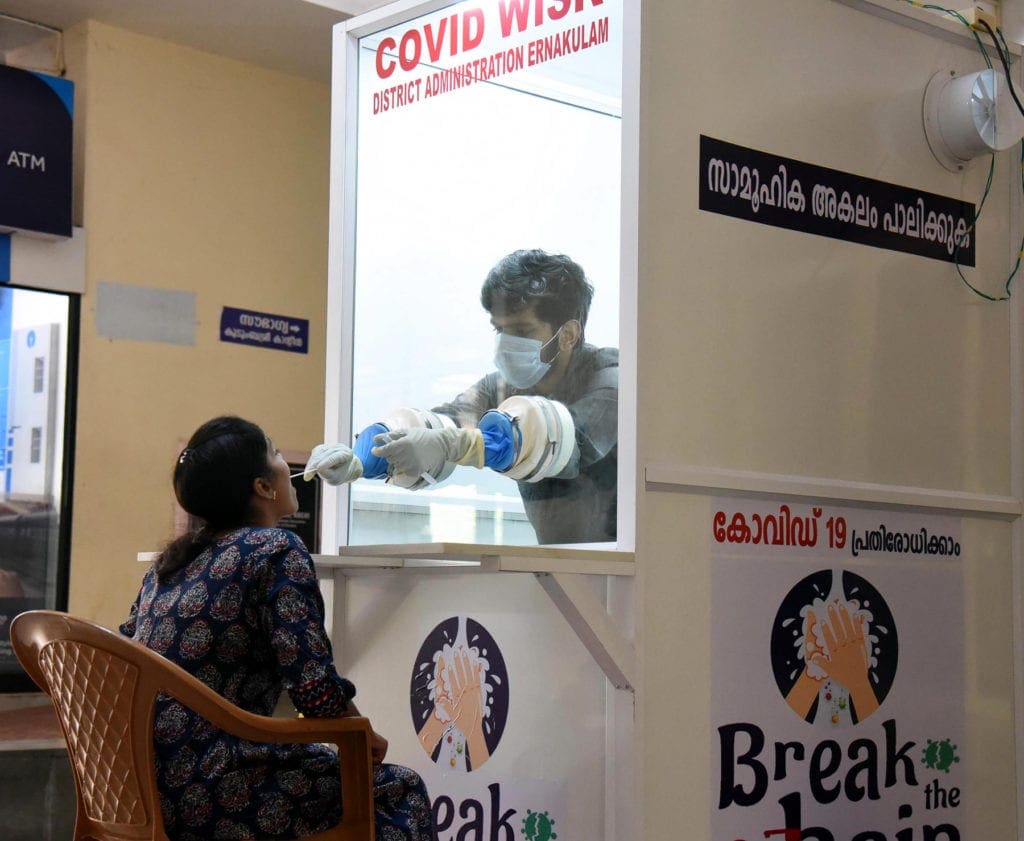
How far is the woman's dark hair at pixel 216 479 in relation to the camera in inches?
95.2

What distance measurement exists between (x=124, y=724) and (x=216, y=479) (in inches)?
20.4

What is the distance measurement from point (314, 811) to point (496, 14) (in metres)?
1.91

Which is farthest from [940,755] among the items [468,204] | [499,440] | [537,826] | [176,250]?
[176,250]

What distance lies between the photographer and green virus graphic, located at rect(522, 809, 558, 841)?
9.10 ft

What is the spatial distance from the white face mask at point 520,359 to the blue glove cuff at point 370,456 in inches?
12.5

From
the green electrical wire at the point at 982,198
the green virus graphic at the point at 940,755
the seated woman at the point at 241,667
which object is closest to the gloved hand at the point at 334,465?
the seated woman at the point at 241,667

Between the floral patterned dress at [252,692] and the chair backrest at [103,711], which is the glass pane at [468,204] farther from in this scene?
the chair backrest at [103,711]

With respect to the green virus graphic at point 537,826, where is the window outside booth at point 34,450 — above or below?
above

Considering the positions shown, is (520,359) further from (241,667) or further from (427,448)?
(241,667)

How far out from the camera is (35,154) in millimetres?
5461

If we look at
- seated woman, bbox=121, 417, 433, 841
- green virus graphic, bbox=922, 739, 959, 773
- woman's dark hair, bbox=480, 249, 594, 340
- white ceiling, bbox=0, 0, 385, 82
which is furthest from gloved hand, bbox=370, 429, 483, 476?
white ceiling, bbox=0, 0, 385, 82

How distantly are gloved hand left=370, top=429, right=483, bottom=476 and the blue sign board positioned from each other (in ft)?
10.8

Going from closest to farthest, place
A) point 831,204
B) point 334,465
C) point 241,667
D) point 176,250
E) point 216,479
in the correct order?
point 241,667 < point 216,479 < point 334,465 < point 831,204 < point 176,250

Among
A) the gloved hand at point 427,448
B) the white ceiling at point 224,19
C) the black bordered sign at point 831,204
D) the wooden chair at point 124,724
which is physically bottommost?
the wooden chair at point 124,724
